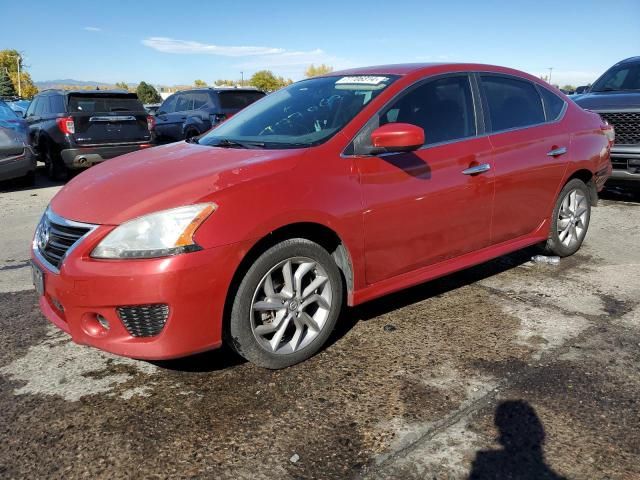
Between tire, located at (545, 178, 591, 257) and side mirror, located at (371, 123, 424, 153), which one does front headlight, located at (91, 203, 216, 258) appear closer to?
side mirror, located at (371, 123, 424, 153)

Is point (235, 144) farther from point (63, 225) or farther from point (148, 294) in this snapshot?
point (148, 294)

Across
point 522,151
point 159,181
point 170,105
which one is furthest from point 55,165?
point 522,151

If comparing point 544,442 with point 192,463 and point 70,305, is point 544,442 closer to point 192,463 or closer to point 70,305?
point 192,463

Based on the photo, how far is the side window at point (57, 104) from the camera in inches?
380

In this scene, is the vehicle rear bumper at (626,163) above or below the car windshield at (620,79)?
below

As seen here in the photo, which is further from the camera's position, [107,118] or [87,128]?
[107,118]

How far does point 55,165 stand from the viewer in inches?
396

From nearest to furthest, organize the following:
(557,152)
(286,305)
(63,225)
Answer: (63,225) < (286,305) < (557,152)

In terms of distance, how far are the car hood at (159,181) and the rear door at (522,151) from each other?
1.66m

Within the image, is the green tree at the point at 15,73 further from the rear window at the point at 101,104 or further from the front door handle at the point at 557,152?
the front door handle at the point at 557,152

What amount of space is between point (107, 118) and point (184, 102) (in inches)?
140

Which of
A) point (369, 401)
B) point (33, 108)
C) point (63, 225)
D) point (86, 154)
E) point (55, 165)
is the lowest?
Result: point (369, 401)

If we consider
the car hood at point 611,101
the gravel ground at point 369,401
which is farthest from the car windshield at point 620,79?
the gravel ground at point 369,401

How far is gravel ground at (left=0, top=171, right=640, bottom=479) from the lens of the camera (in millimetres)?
2209
